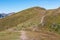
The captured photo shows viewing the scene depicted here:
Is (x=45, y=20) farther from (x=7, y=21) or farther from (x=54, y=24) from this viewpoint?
(x=7, y=21)

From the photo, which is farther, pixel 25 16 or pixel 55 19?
pixel 25 16

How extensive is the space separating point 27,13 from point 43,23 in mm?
47190

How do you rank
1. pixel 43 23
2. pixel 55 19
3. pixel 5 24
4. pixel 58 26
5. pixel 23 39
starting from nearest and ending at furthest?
pixel 23 39
pixel 58 26
pixel 43 23
pixel 55 19
pixel 5 24

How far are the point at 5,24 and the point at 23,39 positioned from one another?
7530 cm

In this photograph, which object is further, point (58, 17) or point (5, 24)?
point (5, 24)

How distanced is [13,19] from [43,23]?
1808 inches

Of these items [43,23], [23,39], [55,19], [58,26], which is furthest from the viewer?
[55,19]

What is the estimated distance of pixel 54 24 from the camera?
225ft

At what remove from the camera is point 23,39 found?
36688mm

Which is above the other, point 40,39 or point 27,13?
point 27,13

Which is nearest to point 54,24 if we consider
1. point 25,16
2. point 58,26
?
point 58,26

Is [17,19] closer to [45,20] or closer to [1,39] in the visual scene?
[45,20]

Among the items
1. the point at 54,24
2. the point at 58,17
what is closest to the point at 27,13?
the point at 58,17

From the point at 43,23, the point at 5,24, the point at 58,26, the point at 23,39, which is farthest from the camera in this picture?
the point at 5,24
